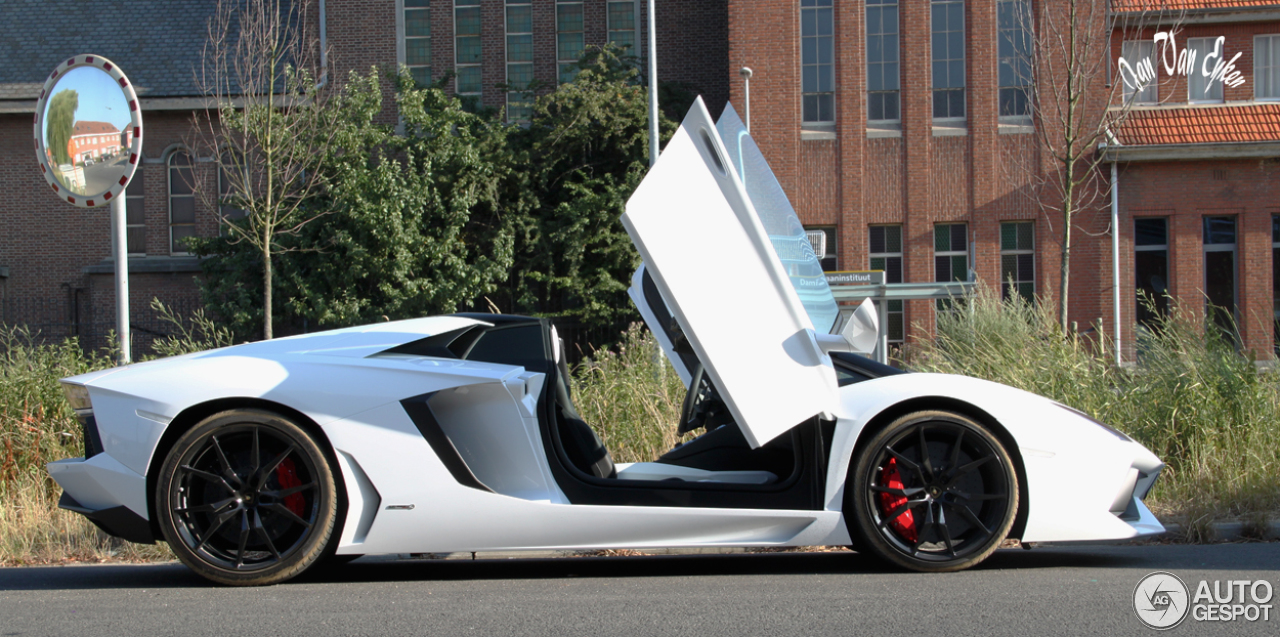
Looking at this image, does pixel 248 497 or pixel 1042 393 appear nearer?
pixel 248 497

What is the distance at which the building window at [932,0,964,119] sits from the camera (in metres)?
22.4

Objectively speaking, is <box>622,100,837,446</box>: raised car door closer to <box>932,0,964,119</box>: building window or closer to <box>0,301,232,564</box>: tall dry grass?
<box>0,301,232,564</box>: tall dry grass

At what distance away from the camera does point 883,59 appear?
22750 millimetres

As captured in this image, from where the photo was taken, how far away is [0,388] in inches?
290

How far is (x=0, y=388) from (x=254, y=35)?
10027 millimetres

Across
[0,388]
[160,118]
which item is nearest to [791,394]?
[0,388]

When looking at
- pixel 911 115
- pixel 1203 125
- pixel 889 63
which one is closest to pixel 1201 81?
pixel 1203 125

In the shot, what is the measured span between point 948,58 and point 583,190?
29.7 ft

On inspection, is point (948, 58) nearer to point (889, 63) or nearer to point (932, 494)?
point (889, 63)

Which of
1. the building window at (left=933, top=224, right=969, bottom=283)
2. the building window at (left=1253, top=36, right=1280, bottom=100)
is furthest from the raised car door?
the building window at (left=1253, top=36, right=1280, bottom=100)

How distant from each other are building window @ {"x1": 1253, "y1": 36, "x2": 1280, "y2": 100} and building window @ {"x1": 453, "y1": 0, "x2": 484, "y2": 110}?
718 inches

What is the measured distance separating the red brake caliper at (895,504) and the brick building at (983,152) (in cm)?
1835

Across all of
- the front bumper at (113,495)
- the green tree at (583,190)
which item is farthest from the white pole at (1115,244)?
the front bumper at (113,495)

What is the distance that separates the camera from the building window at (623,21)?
25.2 m
